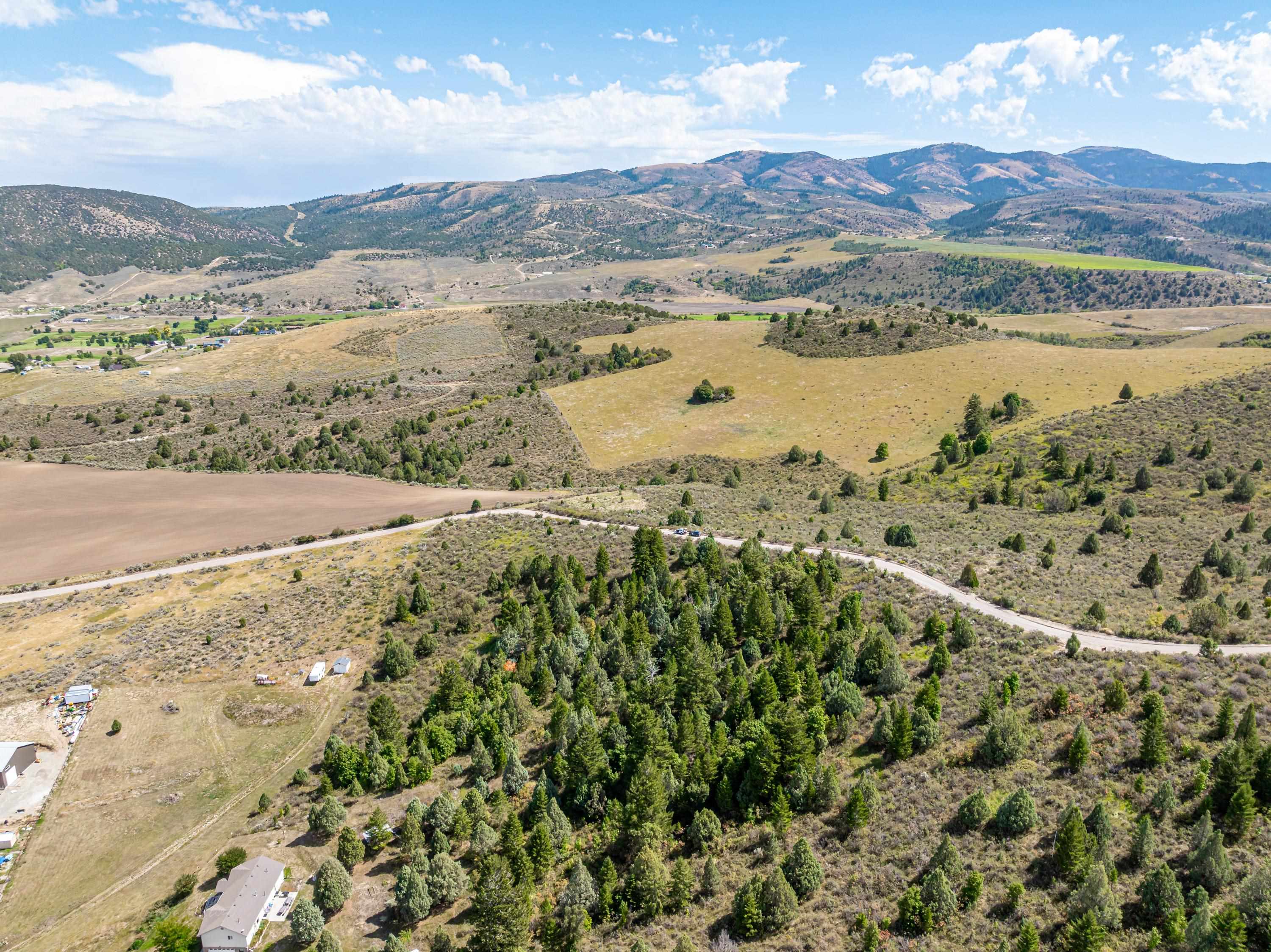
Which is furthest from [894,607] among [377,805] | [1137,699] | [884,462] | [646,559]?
[884,462]

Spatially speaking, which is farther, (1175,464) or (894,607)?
(1175,464)

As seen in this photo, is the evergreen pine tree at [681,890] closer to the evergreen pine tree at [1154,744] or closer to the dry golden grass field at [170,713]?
the dry golden grass field at [170,713]

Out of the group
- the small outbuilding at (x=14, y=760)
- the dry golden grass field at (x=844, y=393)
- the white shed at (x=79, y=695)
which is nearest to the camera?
the small outbuilding at (x=14, y=760)

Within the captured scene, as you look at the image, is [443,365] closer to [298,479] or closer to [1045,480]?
[298,479]

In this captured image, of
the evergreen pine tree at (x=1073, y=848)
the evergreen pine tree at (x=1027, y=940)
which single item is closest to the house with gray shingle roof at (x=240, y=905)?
the evergreen pine tree at (x=1027, y=940)

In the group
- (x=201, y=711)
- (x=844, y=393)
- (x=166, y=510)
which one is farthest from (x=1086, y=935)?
(x=844, y=393)

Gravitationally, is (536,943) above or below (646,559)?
below

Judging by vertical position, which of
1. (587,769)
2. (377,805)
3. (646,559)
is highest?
(646,559)
